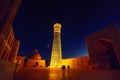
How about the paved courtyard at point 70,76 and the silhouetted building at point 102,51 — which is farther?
the silhouetted building at point 102,51

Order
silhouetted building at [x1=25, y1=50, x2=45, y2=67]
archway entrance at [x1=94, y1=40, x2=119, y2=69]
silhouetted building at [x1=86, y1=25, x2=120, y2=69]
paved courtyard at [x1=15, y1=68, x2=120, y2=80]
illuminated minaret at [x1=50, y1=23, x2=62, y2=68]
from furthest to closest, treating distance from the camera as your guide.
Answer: silhouetted building at [x1=25, y1=50, x2=45, y2=67], illuminated minaret at [x1=50, y1=23, x2=62, y2=68], archway entrance at [x1=94, y1=40, x2=119, y2=69], silhouetted building at [x1=86, y1=25, x2=120, y2=69], paved courtyard at [x1=15, y1=68, x2=120, y2=80]

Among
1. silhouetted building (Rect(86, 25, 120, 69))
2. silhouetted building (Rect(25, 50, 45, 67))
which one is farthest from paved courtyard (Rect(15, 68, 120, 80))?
silhouetted building (Rect(25, 50, 45, 67))

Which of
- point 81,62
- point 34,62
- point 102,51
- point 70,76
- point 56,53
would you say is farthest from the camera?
point 34,62

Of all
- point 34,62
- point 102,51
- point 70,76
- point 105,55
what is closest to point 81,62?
point 102,51

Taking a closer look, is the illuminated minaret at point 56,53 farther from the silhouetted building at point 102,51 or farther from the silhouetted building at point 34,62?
the silhouetted building at point 102,51

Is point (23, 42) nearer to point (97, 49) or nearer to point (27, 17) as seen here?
point (27, 17)

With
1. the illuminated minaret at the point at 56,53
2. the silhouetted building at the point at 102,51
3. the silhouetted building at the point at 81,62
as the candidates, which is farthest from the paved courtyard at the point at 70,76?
the illuminated minaret at the point at 56,53

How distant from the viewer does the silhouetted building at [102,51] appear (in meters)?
13.9

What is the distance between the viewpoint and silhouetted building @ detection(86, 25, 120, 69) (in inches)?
548

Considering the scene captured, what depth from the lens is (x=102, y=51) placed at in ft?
50.4

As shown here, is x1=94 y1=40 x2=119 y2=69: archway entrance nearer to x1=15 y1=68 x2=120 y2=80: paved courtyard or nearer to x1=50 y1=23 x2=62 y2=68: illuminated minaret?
x1=15 y1=68 x2=120 y2=80: paved courtyard

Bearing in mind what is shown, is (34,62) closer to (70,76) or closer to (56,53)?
(56,53)

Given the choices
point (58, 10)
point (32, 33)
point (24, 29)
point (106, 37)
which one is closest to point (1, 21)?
point (106, 37)

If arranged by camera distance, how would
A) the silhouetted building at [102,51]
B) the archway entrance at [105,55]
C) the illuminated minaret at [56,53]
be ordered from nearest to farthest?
the silhouetted building at [102,51] → the archway entrance at [105,55] → the illuminated minaret at [56,53]
